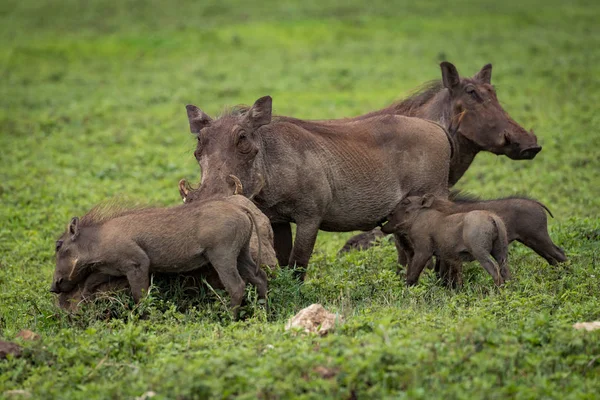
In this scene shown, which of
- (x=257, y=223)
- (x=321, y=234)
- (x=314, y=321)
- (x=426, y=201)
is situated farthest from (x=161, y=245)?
(x=321, y=234)

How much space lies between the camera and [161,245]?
25.0 ft

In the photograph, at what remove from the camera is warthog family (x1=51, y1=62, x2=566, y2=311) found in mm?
7629

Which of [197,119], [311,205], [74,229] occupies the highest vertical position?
[197,119]

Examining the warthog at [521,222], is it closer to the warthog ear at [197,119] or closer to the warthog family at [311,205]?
the warthog family at [311,205]

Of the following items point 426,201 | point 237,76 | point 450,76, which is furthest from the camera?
point 237,76

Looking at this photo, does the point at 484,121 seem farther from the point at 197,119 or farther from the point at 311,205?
the point at 197,119

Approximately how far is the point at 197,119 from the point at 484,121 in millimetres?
3297

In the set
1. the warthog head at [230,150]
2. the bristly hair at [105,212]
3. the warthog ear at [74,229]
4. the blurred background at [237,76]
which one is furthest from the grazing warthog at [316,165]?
the warthog ear at [74,229]

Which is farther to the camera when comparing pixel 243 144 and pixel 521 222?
pixel 521 222

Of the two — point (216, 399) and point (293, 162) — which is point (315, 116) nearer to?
point (293, 162)

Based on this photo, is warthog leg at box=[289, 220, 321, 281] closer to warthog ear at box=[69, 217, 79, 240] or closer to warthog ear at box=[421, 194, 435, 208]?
warthog ear at box=[421, 194, 435, 208]

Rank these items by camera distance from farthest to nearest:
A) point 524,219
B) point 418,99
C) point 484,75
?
point 418,99 < point 484,75 < point 524,219

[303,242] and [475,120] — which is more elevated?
[475,120]

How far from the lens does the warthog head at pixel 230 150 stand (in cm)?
812
